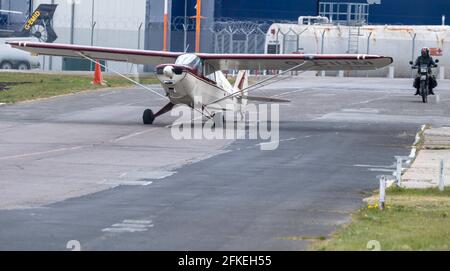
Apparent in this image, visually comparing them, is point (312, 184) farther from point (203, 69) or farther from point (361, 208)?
point (203, 69)

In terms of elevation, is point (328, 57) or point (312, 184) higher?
point (328, 57)

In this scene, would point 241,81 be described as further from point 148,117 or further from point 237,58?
point 148,117

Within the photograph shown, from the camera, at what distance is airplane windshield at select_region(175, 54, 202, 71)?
98.0 ft

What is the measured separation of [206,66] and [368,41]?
31.9 metres

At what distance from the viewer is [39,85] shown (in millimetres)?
42469

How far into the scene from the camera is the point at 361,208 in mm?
15398

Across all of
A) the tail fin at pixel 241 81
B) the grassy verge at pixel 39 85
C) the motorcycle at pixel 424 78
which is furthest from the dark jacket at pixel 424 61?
the grassy verge at pixel 39 85

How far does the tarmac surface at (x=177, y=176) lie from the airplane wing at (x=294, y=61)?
163cm

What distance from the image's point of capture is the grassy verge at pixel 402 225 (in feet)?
38.8

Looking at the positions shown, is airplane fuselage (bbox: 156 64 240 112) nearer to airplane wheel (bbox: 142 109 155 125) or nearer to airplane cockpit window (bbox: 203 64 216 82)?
airplane cockpit window (bbox: 203 64 216 82)

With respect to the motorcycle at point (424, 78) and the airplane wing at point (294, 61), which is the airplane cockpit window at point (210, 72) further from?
the motorcycle at point (424, 78)

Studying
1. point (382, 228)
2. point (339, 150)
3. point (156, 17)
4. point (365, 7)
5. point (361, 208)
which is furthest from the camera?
point (365, 7)
